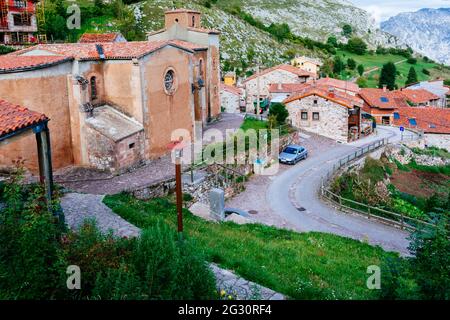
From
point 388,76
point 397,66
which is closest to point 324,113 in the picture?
point 388,76

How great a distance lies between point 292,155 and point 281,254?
813 inches

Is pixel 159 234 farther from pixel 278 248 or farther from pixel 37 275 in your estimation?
pixel 278 248

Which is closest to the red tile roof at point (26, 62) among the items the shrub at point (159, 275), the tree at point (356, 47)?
Result: the shrub at point (159, 275)

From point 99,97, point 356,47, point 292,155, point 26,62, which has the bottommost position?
point 292,155

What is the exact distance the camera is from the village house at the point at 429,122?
51938mm

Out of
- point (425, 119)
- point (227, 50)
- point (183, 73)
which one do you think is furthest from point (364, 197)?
point (227, 50)

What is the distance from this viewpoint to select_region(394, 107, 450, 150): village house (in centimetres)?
5194

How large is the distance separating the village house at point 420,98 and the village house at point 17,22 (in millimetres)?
Answer: 55331

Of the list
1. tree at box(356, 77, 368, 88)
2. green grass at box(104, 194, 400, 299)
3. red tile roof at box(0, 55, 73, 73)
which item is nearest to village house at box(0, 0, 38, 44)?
red tile roof at box(0, 55, 73, 73)

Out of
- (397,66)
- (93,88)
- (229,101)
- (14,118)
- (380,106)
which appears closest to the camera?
(14,118)

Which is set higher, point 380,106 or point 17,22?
point 17,22

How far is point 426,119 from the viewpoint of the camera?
5494 centimetres

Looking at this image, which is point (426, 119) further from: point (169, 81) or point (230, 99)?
point (169, 81)

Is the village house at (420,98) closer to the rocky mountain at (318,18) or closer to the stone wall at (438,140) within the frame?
the stone wall at (438,140)
